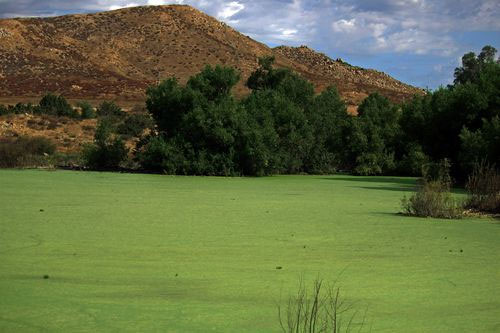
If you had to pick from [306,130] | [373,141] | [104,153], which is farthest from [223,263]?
[373,141]

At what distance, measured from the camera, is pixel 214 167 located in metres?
26.8

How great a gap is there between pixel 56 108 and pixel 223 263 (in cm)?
3874

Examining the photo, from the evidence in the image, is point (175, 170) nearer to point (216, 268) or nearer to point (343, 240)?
point (343, 240)

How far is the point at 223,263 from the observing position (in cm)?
831

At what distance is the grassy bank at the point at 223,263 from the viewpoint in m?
6.01

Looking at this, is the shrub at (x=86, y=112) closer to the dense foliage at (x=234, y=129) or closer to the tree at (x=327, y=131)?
the dense foliage at (x=234, y=129)

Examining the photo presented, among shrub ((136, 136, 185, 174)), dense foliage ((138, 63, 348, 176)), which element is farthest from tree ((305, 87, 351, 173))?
shrub ((136, 136, 185, 174))

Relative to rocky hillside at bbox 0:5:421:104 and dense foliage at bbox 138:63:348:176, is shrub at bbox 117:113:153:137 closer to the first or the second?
dense foliage at bbox 138:63:348:176

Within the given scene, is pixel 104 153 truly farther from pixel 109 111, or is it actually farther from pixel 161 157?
pixel 109 111

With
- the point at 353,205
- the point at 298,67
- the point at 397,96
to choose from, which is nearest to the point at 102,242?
the point at 353,205

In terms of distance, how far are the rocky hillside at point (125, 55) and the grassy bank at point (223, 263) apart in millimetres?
44202

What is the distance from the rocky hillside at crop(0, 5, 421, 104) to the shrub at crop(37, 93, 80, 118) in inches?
351

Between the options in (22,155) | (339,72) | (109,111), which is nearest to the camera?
(22,155)

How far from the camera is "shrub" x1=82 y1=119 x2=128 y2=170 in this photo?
92.8 feet
